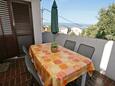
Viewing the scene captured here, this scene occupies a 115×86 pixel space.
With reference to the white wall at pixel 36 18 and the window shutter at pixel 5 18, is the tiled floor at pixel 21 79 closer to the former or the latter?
the window shutter at pixel 5 18

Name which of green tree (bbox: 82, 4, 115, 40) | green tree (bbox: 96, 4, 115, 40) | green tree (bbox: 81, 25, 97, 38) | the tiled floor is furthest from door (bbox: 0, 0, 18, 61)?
green tree (bbox: 96, 4, 115, 40)

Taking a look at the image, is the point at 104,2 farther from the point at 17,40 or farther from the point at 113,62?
the point at 17,40

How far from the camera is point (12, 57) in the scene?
328 centimetres

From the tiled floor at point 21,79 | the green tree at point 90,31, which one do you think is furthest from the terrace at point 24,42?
the green tree at point 90,31

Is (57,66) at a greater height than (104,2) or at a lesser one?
lesser

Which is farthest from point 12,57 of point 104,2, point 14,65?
point 104,2

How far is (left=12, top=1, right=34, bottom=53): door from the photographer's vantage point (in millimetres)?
3140

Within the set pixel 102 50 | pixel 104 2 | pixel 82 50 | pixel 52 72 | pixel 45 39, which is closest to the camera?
pixel 52 72

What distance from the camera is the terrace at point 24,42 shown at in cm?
203

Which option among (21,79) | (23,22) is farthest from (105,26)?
(23,22)

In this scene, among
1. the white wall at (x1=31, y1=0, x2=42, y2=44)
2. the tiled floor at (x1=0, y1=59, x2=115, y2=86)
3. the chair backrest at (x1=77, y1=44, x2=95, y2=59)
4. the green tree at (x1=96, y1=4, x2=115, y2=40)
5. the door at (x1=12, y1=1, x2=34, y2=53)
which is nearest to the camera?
the chair backrest at (x1=77, y1=44, x2=95, y2=59)

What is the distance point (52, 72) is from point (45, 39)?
3.34 m

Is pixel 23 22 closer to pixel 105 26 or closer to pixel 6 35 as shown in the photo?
pixel 6 35

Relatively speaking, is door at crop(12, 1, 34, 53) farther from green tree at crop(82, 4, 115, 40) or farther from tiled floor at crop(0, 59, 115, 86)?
green tree at crop(82, 4, 115, 40)
